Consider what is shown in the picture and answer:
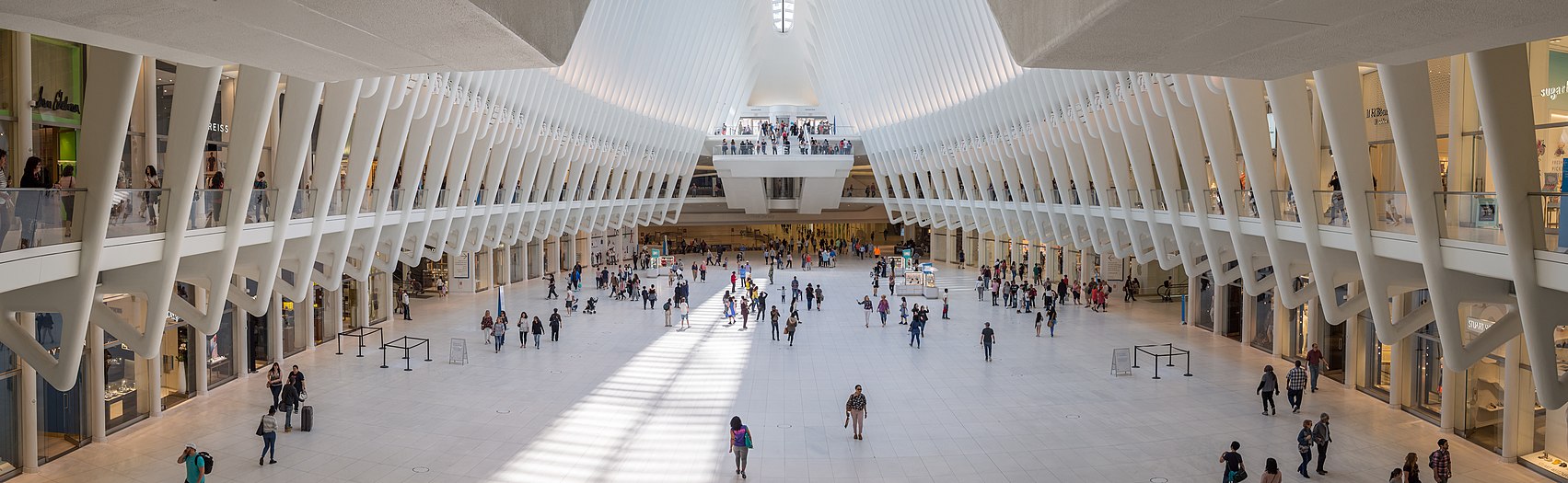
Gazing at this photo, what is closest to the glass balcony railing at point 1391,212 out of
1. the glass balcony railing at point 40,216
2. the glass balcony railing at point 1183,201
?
the glass balcony railing at point 1183,201

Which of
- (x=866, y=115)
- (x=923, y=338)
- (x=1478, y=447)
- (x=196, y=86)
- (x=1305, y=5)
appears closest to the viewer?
(x=1305, y=5)

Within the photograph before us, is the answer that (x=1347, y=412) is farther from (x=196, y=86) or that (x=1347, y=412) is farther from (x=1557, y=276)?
(x=196, y=86)

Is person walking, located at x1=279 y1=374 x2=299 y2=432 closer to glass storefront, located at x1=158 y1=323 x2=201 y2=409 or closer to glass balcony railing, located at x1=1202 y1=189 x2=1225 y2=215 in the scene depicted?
glass storefront, located at x1=158 y1=323 x2=201 y2=409

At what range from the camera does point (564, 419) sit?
14.7 metres

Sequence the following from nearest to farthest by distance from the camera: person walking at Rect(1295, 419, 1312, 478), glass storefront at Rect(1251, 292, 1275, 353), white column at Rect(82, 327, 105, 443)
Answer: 1. person walking at Rect(1295, 419, 1312, 478)
2. white column at Rect(82, 327, 105, 443)
3. glass storefront at Rect(1251, 292, 1275, 353)

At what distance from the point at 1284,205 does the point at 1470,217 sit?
4.86 meters

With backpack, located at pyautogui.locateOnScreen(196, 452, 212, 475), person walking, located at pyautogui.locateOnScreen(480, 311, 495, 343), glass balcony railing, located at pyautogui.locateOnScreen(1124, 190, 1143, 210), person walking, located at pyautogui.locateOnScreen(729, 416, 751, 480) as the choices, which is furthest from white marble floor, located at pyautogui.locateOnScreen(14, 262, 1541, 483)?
glass balcony railing, located at pyautogui.locateOnScreen(1124, 190, 1143, 210)

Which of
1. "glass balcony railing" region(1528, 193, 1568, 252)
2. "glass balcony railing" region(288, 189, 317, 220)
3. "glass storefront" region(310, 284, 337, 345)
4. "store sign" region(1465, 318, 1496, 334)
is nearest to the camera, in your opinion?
"glass balcony railing" region(1528, 193, 1568, 252)

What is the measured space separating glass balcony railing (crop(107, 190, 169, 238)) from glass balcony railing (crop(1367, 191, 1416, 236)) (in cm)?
1342

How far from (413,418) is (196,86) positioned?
6.78 m

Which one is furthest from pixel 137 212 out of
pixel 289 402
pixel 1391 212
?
pixel 1391 212

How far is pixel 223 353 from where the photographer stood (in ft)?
58.4

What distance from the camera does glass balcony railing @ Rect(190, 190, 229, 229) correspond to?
1098 centimetres

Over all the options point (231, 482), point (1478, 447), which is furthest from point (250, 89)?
point (1478, 447)
